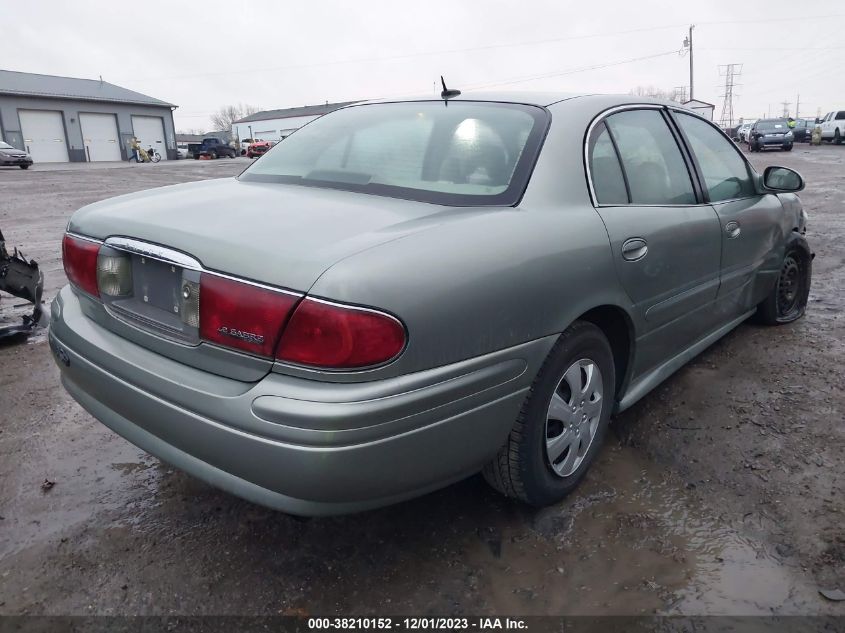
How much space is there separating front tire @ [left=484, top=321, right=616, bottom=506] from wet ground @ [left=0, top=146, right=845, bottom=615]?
6.2 inches

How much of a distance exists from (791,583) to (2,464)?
316cm

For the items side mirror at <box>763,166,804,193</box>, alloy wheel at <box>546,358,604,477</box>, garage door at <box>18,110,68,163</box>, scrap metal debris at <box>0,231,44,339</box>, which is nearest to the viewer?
alloy wheel at <box>546,358,604,477</box>

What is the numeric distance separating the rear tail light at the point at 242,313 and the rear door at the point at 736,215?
2.43 metres

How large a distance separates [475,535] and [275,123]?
7716 cm

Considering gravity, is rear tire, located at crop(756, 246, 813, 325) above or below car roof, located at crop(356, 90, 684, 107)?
below

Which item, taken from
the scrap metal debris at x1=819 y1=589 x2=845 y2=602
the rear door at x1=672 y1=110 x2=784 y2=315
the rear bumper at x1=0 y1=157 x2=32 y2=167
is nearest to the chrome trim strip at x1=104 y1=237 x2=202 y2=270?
the scrap metal debris at x1=819 y1=589 x2=845 y2=602

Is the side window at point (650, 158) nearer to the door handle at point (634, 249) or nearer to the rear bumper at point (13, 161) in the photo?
the door handle at point (634, 249)

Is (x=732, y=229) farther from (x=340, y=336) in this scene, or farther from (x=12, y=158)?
(x=12, y=158)

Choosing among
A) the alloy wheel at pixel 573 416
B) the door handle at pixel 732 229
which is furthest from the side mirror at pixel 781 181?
the alloy wheel at pixel 573 416

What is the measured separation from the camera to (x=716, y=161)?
3.42m

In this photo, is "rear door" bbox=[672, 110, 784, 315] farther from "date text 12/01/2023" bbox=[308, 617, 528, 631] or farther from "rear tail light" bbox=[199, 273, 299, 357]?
"rear tail light" bbox=[199, 273, 299, 357]

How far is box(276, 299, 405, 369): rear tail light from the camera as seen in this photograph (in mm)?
1618

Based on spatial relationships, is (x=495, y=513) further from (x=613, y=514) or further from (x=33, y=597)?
(x=33, y=597)

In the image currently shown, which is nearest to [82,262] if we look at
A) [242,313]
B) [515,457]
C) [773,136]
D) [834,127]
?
[242,313]
